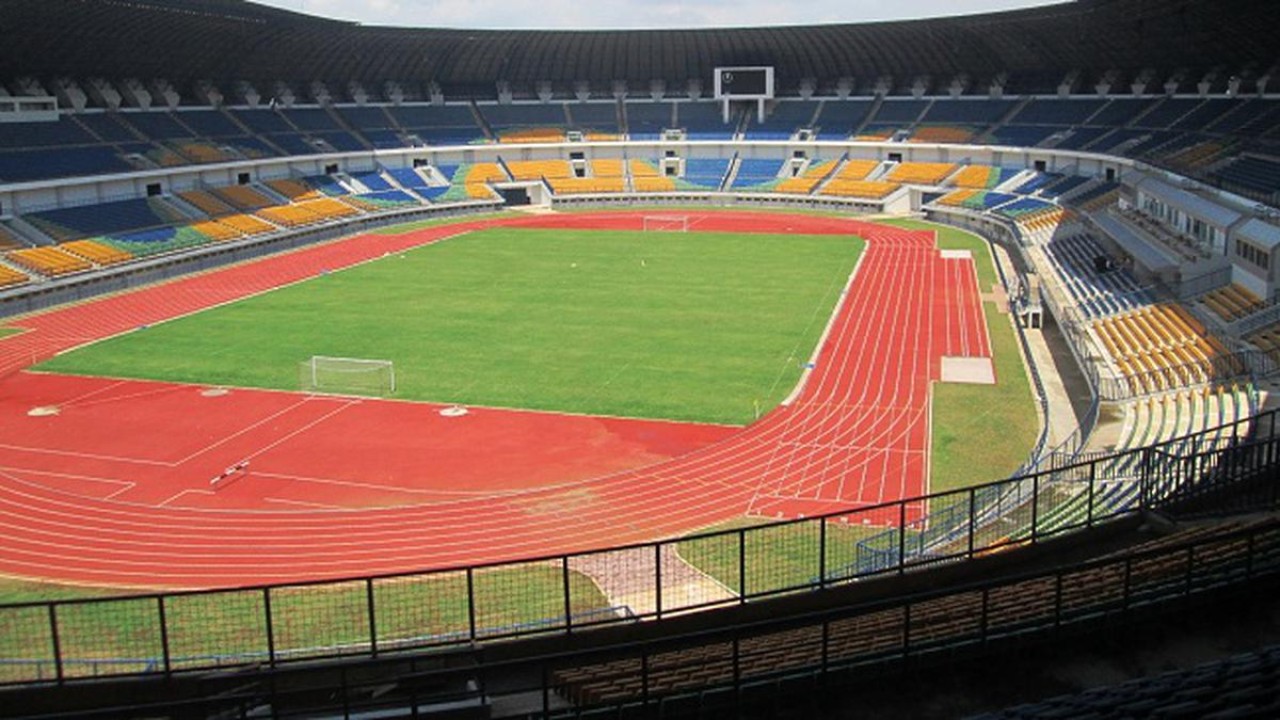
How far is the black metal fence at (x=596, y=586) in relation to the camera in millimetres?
13148

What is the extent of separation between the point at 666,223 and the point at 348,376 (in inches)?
1348

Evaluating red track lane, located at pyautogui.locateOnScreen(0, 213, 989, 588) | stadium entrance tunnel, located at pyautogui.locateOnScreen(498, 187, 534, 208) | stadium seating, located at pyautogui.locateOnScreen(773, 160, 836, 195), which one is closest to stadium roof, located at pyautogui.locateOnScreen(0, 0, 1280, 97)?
stadium seating, located at pyautogui.locateOnScreen(773, 160, 836, 195)

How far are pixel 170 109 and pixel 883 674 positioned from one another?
206 ft

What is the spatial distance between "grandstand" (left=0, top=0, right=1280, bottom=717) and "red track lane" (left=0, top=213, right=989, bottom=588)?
33 cm

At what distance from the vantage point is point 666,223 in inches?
2421

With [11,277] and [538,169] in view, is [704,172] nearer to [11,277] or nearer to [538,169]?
[538,169]

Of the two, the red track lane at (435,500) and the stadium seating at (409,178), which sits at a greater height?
the stadium seating at (409,178)

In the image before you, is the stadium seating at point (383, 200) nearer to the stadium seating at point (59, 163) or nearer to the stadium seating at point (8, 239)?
the stadium seating at point (59, 163)

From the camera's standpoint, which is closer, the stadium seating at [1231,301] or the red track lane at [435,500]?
A: the red track lane at [435,500]

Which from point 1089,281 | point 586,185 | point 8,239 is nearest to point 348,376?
point 1089,281

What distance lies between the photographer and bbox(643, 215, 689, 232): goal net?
5904 cm

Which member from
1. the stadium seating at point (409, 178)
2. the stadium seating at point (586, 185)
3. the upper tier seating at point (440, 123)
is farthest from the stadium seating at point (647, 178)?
the stadium seating at point (409, 178)

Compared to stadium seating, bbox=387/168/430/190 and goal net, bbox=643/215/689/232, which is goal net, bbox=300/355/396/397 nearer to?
goal net, bbox=643/215/689/232

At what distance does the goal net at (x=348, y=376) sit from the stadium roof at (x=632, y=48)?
26.0 metres
